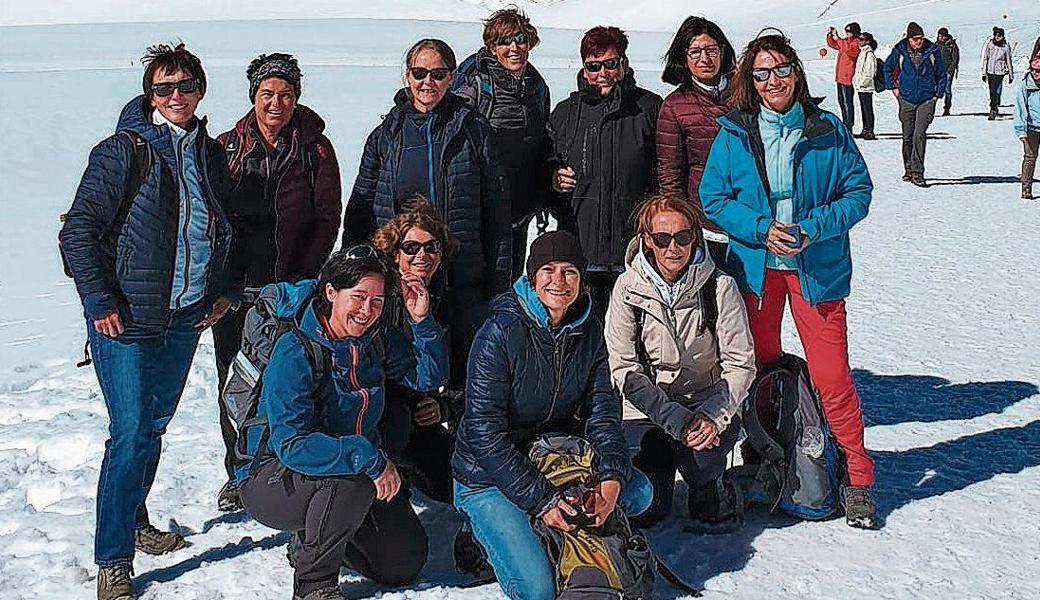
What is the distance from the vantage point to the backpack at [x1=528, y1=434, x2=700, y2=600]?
3412 mm

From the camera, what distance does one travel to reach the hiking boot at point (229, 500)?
4402mm

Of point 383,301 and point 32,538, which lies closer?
point 383,301

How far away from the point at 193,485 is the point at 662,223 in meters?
2.28

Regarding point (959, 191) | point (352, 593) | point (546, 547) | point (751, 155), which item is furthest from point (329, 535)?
point (959, 191)

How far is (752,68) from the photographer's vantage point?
3.95 metres

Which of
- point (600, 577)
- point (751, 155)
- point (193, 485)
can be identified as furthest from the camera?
point (193, 485)

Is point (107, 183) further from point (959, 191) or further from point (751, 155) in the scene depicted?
point (959, 191)

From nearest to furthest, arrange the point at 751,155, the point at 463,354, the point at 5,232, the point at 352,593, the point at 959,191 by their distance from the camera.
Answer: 1. the point at 352,593
2. the point at 751,155
3. the point at 463,354
4. the point at 5,232
5. the point at 959,191

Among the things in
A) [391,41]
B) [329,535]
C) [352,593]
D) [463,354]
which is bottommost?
[352,593]

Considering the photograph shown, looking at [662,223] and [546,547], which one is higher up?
[662,223]

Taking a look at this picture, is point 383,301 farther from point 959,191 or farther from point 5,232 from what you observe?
point 959,191

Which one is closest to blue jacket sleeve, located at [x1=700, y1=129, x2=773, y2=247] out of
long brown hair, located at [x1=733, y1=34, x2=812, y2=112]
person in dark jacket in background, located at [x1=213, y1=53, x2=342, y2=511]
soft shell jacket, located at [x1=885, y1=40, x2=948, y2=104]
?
long brown hair, located at [x1=733, y1=34, x2=812, y2=112]

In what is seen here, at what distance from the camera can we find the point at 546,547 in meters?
3.50

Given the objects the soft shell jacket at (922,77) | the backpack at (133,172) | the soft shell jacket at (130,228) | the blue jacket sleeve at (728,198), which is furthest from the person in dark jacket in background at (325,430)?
the soft shell jacket at (922,77)
